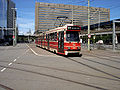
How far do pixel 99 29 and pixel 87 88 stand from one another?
59.4 meters

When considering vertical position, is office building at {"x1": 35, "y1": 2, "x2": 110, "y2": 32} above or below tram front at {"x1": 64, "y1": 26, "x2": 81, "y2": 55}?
above

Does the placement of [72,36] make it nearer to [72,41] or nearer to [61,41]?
[72,41]

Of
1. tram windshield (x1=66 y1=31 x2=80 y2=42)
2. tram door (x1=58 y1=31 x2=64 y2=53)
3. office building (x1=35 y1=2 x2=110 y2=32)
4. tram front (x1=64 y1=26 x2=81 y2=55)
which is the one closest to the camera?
tram front (x1=64 y1=26 x2=81 y2=55)

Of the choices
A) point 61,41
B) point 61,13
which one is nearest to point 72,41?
point 61,41

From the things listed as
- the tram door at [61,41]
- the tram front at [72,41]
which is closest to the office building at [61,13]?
the tram door at [61,41]

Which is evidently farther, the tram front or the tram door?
the tram door

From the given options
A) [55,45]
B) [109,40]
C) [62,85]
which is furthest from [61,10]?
[62,85]

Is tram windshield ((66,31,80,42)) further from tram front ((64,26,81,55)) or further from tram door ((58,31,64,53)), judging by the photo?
tram door ((58,31,64,53))

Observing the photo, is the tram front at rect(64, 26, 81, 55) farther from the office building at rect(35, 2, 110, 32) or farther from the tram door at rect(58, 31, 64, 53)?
the office building at rect(35, 2, 110, 32)

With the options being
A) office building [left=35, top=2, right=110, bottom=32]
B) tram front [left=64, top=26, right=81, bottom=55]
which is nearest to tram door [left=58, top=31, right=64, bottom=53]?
tram front [left=64, top=26, right=81, bottom=55]

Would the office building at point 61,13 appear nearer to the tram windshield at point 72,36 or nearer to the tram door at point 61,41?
Result: the tram door at point 61,41

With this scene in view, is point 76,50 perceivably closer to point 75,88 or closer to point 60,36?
point 60,36

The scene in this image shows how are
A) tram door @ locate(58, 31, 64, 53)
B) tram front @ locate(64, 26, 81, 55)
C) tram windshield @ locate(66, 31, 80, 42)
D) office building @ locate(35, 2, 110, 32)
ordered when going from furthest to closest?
office building @ locate(35, 2, 110, 32) < tram door @ locate(58, 31, 64, 53) < tram windshield @ locate(66, 31, 80, 42) < tram front @ locate(64, 26, 81, 55)

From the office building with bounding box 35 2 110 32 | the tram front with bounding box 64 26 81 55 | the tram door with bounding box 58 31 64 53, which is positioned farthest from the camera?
the office building with bounding box 35 2 110 32
